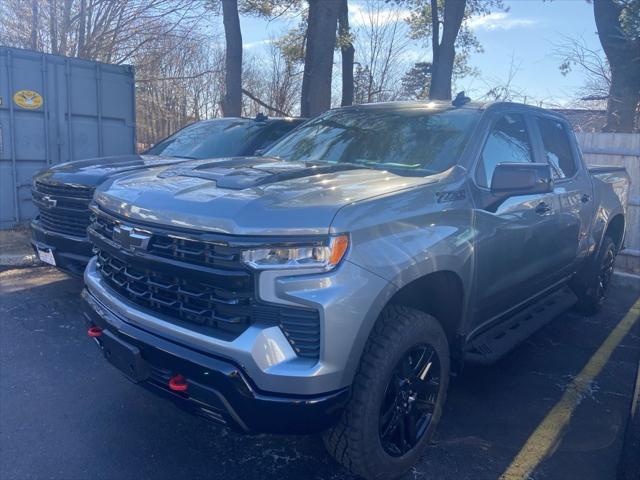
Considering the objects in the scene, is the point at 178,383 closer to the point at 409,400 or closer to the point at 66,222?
the point at 409,400

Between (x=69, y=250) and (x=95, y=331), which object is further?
(x=69, y=250)

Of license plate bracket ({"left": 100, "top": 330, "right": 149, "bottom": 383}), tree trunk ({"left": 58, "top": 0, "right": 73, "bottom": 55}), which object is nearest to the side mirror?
license plate bracket ({"left": 100, "top": 330, "right": 149, "bottom": 383})

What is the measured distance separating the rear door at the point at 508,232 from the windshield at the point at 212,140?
3.68 m

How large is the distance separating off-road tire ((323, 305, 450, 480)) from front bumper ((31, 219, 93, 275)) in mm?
3230

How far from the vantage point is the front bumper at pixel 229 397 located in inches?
94.5

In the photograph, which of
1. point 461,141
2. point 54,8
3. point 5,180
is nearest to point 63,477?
point 461,141

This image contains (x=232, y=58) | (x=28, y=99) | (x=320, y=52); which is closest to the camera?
(x=28, y=99)

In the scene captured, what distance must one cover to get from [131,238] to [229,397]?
963mm

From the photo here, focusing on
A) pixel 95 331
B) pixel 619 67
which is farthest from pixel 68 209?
pixel 619 67

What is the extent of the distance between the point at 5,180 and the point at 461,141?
287 inches

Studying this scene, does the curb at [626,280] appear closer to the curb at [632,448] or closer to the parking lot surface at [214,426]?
the parking lot surface at [214,426]

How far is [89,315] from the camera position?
3.24 m

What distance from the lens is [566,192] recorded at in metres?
4.57

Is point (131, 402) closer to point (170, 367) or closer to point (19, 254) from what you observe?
point (170, 367)
